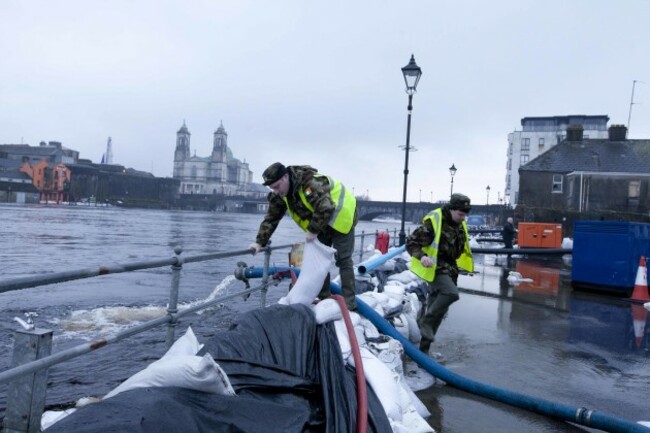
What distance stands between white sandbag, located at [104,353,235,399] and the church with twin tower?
169 meters

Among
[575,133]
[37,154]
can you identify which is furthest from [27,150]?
[575,133]

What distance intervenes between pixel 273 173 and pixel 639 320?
19.1 ft

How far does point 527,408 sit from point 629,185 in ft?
129

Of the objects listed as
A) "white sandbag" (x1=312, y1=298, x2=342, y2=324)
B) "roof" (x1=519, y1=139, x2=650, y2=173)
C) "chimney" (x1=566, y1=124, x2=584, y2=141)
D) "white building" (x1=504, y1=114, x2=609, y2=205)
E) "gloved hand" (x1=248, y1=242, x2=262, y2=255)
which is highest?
"white building" (x1=504, y1=114, x2=609, y2=205)

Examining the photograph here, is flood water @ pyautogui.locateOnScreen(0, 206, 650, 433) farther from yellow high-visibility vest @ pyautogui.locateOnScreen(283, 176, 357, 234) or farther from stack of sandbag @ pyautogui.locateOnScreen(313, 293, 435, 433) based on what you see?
yellow high-visibility vest @ pyautogui.locateOnScreen(283, 176, 357, 234)

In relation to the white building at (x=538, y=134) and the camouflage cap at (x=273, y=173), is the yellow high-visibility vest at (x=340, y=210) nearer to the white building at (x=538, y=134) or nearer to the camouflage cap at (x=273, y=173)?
the camouflage cap at (x=273, y=173)

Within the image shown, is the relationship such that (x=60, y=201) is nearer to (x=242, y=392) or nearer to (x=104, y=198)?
(x=104, y=198)

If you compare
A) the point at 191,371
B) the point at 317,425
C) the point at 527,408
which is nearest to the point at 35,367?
the point at 191,371

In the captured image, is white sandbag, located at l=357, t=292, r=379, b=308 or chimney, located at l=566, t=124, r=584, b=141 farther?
chimney, located at l=566, t=124, r=584, b=141

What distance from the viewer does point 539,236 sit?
58.2 feet

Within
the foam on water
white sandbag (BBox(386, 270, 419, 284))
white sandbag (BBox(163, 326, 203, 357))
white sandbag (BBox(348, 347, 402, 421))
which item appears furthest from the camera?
white sandbag (BBox(386, 270, 419, 284))

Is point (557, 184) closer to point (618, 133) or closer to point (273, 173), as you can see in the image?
point (618, 133)

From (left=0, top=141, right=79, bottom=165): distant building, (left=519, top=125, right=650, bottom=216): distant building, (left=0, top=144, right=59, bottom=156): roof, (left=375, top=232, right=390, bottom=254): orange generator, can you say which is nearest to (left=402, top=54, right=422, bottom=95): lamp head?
(left=375, top=232, right=390, bottom=254): orange generator

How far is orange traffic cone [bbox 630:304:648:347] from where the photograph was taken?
239 inches
